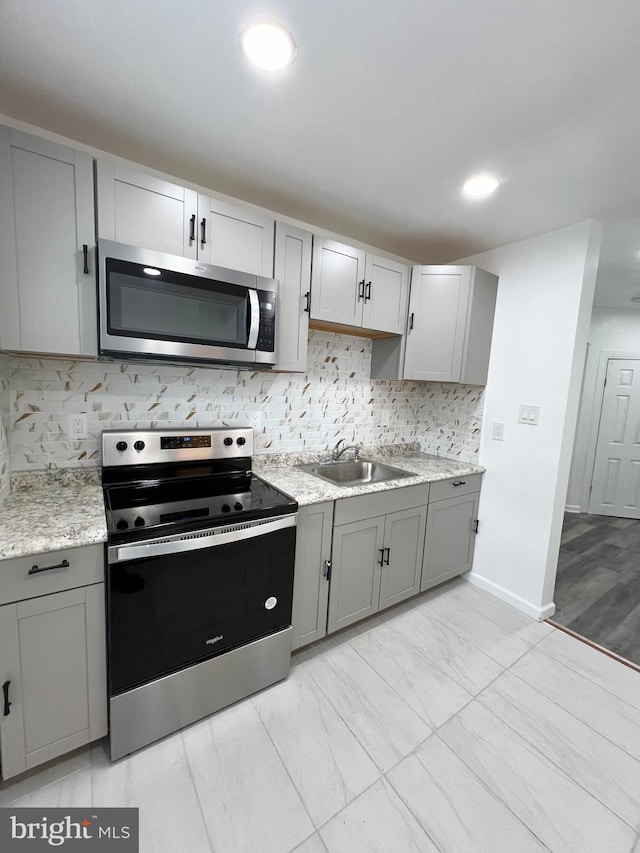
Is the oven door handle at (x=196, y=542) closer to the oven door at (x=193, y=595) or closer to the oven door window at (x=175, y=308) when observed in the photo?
the oven door at (x=193, y=595)

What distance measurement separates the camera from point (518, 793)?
4.25 feet

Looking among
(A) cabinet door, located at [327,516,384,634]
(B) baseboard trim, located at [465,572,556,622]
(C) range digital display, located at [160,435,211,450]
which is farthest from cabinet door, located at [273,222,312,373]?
(B) baseboard trim, located at [465,572,556,622]

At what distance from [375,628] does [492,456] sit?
4.56 feet

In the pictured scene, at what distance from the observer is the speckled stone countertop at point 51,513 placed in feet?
3.67

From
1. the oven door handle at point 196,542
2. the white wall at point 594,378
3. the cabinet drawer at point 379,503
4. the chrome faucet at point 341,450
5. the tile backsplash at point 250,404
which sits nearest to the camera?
the oven door handle at point 196,542

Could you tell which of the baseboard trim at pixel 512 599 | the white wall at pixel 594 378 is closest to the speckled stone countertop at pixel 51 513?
the baseboard trim at pixel 512 599

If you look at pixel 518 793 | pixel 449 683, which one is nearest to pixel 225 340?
pixel 449 683

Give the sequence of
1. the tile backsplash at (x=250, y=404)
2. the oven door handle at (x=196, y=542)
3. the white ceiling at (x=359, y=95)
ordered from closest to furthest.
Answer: the white ceiling at (x=359, y=95)
the oven door handle at (x=196, y=542)
the tile backsplash at (x=250, y=404)

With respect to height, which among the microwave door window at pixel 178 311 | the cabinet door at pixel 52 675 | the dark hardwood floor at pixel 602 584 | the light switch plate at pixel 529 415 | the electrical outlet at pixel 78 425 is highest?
the microwave door window at pixel 178 311

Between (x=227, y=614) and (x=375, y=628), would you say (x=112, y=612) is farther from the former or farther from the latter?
(x=375, y=628)

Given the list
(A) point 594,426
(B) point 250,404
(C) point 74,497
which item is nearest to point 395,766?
(C) point 74,497

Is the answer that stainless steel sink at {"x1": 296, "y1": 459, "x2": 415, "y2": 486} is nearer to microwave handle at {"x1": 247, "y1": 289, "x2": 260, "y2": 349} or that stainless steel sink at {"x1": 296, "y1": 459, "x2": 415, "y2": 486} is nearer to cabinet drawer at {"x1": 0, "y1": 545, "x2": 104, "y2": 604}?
microwave handle at {"x1": 247, "y1": 289, "x2": 260, "y2": 349}

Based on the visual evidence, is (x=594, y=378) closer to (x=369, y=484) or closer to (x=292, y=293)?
(x=369, y=484)

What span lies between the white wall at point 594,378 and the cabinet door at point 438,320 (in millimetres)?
2896
